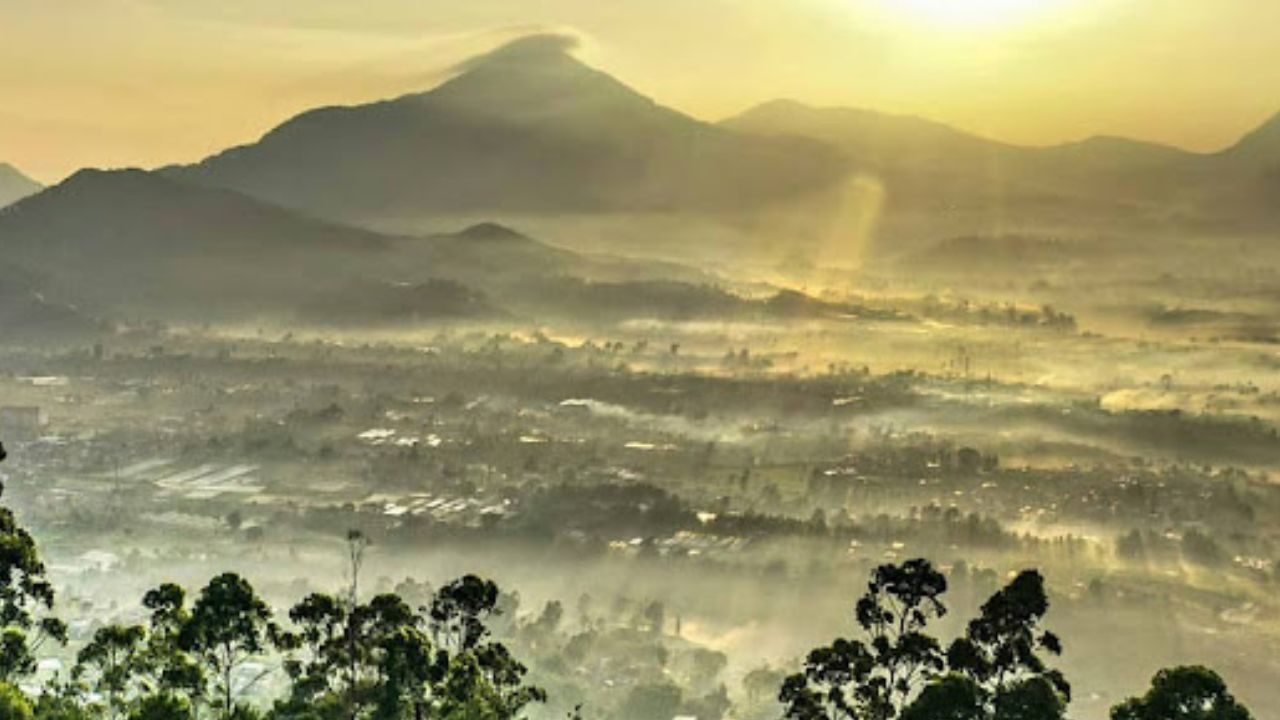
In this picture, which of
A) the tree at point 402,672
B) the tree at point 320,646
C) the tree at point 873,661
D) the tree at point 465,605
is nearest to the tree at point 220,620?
the tree at point 320,646

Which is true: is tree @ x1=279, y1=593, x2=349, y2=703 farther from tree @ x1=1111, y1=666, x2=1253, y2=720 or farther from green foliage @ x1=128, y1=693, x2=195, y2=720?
tree @ x1=1111, y1=666, x2=1253, y2=720

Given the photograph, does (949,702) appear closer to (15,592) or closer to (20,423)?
(15,592)

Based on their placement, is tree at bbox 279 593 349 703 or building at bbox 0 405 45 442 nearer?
tree at bbox 279 593 349 703

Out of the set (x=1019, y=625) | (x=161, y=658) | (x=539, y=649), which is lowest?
(x=539, y=649)

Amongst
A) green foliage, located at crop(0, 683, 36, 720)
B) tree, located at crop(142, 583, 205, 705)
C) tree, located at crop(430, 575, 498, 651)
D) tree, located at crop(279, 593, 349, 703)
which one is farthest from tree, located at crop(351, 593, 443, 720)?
green foliage, located at crop(0, 683, 36, 720)

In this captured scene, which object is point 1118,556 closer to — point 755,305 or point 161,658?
point 161,658

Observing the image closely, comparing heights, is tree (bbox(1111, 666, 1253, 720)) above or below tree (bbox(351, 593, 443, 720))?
above

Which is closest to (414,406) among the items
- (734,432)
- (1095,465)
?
(734,432)
